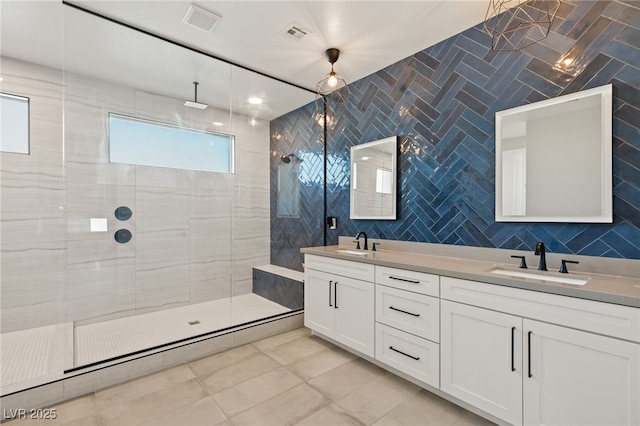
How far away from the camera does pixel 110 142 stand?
286 cm

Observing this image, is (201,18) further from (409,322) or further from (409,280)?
(409,322)

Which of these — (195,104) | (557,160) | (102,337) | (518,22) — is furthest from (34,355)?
(518,22)

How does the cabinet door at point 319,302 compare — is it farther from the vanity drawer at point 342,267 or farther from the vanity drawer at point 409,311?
the vanity drawer at point 409,311

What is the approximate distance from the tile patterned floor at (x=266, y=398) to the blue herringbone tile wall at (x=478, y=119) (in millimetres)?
1206

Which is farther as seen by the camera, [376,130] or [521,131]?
[376,130]

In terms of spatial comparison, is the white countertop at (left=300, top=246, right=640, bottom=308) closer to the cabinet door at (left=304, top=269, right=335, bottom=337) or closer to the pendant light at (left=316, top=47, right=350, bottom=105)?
the cabinet door at (left=304, top=269, right=335, bottom=337)

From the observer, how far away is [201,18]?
7.19 ft

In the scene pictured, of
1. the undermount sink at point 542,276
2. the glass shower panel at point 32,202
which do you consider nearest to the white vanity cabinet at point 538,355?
the undermount sink at point 542,276

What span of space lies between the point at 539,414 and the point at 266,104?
3.77m

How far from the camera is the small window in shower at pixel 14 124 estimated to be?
105 inches

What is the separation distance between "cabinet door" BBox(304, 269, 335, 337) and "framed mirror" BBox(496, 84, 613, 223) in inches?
58.7

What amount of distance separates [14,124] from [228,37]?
2167mm

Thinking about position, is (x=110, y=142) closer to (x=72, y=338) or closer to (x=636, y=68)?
(x=72, y=338)

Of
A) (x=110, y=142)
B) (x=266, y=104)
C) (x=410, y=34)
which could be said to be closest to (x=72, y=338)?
(x=110, y=142)
